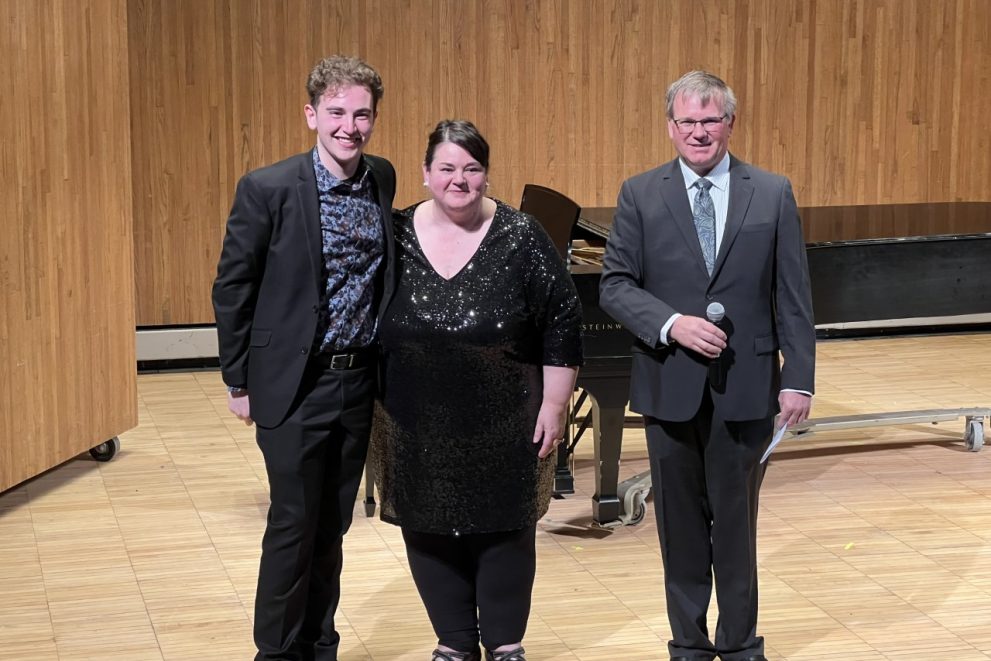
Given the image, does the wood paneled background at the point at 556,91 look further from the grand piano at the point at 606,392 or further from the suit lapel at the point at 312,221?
the suit lapel at the point at 312,221

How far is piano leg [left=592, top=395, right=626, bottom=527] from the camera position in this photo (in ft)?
15.9

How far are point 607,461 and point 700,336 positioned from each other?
170cm

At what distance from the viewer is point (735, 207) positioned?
3.31 meters

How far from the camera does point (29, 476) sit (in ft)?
17.2

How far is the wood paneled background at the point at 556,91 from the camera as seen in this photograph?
755cm

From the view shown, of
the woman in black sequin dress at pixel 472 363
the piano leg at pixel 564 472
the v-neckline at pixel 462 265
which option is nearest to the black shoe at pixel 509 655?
the woman in black sequin dress at pixel 472 363

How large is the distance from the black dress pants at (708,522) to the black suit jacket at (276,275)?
2.67ft

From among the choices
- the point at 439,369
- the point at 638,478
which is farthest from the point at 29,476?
the point at 439,369

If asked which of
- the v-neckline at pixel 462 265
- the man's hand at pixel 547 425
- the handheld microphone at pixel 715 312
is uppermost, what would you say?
the v-neckline at pixel 462 265

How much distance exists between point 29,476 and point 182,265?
2.60 meters

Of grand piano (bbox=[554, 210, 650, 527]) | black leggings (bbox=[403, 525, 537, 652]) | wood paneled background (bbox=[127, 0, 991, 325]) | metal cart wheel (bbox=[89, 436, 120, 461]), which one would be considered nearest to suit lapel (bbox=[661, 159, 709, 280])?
black leggings (bbox=[403, 525, 537, 652])

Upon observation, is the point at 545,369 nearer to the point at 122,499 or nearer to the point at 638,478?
the point at 638,478

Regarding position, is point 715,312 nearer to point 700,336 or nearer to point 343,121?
point 700,336

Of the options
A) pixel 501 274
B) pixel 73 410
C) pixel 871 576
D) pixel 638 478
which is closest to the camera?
pixel 501 274
